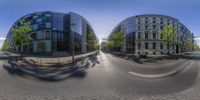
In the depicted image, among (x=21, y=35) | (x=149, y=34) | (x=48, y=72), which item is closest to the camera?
(x=48, y=72)

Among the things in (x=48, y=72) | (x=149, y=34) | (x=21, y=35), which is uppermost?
(x=149, y=34)

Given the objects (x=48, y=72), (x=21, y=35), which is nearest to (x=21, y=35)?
(x=21, y=35)

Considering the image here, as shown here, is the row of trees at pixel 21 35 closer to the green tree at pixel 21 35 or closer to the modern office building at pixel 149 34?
the green tree at pixel 21 35

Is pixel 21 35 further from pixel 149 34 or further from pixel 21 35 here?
pixel 149 34

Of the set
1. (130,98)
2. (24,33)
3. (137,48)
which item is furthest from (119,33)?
(130,98)

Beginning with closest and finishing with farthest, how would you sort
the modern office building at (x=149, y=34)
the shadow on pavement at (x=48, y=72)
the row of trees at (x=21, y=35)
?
the shadow on pavement at (x=48, y=72) < the row of trees at (x=21, y=35) < the modern office building at (x=149, y=34)

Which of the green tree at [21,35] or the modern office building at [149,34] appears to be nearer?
the green tree at [21,35]

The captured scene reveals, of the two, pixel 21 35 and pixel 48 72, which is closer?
pixel 48 72

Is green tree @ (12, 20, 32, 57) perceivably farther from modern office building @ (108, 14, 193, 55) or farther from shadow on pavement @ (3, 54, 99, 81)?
modern office building @ (108, 14, 193, 55)

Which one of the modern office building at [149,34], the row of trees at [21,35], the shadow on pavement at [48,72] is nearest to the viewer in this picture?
the shadow on pavement at [48,72]

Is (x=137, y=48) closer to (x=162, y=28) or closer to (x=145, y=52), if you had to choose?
(x=145, y=52)

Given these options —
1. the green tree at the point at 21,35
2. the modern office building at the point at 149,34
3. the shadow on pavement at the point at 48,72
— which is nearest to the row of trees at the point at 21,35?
the green tree at the point at 21,35

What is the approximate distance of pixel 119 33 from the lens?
1743 inches

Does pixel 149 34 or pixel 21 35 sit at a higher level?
pixel 149 34
